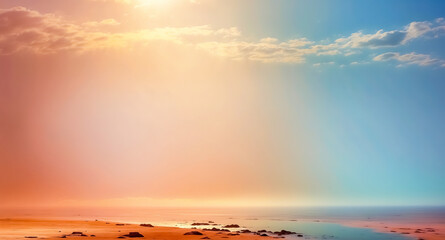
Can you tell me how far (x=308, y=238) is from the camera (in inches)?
2494

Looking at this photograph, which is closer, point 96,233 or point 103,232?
point 96,233

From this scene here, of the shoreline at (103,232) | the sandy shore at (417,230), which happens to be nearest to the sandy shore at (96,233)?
the shoreline at (103,232)

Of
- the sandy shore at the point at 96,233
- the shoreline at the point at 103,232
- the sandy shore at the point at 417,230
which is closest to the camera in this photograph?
the sandy shore at the point at 96,233

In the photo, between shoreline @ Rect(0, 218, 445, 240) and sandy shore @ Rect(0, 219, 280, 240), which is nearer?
sandy shore @ Rect(0, 219, 280, 240)

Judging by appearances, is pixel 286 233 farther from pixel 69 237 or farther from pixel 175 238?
pixel 69 237

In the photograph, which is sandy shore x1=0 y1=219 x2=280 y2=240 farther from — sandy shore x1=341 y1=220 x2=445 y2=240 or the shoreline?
sandy shore x1=341 y1=220 x2=445 y2=240

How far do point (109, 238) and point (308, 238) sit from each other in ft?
100

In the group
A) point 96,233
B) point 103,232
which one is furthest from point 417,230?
point 96,233

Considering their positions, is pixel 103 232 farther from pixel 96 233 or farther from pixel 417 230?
pixel 417 230

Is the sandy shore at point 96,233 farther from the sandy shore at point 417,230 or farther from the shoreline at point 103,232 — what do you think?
the sandy shore at point 417,230

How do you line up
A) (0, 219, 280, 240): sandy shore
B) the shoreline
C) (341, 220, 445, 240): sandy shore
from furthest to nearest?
(341, 220, 445, 240): sandy shore
the shoreline
(0, 219, 280, 240): sandy shore

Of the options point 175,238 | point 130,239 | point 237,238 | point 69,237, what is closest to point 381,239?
point 237,238

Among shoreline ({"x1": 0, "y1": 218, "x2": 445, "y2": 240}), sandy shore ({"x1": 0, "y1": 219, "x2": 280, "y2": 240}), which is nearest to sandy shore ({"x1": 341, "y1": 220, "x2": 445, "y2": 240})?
shoreline ({"x1": 0, "y1": 218, "x2": 445, "y2": 240})

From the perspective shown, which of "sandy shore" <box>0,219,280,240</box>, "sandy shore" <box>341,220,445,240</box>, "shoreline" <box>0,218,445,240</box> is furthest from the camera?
"sandy shore" <box>341,220,445,240</box>
